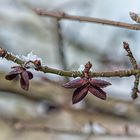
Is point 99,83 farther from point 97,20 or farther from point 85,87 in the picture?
point 97,20

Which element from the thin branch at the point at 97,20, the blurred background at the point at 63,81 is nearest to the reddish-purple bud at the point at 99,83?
the thin branch at the point at 97,20

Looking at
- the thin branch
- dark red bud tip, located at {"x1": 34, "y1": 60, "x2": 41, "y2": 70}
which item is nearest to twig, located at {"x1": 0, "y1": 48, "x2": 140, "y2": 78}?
dark red bud tip, located at {"x1": 34, "y1": 60, "x2": 41, "y2": 70}

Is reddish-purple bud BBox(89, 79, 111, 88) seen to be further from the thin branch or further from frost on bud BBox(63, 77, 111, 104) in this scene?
the thin branch

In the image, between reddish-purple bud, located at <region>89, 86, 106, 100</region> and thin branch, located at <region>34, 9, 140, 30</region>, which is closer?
reddish-purple bud, located at <region>89, 86, 106, 100</region>

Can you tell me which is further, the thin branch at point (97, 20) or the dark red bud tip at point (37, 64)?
the thin branch at point (97, 20)

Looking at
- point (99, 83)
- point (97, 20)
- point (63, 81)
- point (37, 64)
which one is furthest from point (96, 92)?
point (63, 81)

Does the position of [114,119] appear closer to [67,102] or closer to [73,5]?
[67,102]

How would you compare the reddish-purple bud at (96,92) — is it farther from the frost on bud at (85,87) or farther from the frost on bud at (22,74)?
the frost on bud at (22,74)

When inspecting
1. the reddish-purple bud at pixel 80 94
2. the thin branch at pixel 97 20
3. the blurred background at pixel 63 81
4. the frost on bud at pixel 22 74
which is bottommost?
the reddish-purple bud at pixel 80 94
